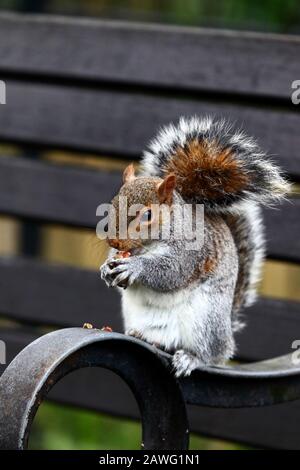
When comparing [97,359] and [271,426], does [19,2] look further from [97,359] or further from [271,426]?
[97,359]

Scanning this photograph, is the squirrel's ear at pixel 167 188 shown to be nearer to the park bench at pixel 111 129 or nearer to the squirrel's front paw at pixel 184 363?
the squirrel's front paw at pixel 184 363

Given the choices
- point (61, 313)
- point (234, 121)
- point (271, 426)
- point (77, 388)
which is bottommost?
point (271, 426)

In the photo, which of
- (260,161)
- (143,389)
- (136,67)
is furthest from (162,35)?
(143,389)

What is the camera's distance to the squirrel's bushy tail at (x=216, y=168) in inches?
51.8

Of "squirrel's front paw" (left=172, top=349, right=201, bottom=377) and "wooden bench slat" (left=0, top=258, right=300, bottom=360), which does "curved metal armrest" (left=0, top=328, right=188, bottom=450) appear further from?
"wooden bench slat" (left=0, top=258, right=300, bottom=360)

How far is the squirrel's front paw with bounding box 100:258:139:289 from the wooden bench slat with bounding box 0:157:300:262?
626 millimetres

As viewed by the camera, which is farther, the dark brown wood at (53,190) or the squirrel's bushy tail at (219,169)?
the dark brown wood at (53,190)

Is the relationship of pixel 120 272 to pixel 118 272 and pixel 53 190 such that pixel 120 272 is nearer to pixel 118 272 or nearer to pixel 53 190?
pixel 118 272

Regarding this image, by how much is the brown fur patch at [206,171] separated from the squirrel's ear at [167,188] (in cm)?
9

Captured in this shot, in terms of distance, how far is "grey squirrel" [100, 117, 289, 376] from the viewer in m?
1.28

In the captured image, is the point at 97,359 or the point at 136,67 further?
the point at 136,67

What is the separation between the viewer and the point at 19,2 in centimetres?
252

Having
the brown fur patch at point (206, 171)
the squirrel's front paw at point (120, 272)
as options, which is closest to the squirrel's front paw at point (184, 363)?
the squirrel's front paw at point (120, 272)
